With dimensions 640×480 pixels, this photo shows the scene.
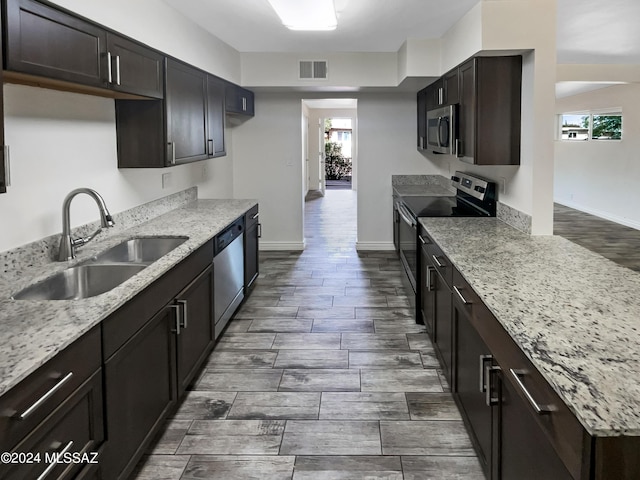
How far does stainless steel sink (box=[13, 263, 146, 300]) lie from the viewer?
7.56 feet

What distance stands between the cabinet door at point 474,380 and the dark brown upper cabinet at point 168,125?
6.64ft

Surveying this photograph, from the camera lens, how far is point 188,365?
299 centimetres

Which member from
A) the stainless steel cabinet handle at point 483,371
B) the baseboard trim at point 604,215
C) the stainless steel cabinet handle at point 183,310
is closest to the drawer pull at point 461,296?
the stainless steel cabinet handle at point 483,371

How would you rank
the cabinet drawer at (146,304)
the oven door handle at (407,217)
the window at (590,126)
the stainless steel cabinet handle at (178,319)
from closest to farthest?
the cabinet drawer at (146,304), the stainless steel cabinet handle at (178,319), the oven door handle at (407,217), the window at (590,126)

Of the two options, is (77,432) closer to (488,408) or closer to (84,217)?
(488,408)

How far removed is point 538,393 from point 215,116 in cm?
390

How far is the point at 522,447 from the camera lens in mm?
1672

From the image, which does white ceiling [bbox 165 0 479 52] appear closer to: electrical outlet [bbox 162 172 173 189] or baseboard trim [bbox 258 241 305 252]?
electrical outlet [bbox 162 172 173 189]

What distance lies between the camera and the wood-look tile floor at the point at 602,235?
6.73 metres

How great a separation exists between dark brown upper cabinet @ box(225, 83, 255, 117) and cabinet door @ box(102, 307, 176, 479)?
130 inches

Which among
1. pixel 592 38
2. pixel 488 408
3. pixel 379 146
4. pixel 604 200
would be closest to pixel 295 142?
pixel 379 146

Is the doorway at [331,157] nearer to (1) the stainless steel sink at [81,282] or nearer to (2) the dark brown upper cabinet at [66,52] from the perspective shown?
(2) the dark brown upper cabinet at [66,52]

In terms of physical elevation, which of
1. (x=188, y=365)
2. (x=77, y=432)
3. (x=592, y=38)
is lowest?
(x=188, y=365)

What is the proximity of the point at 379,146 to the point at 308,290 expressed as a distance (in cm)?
239
